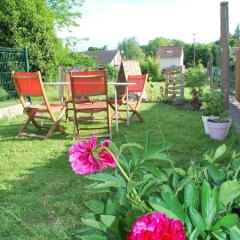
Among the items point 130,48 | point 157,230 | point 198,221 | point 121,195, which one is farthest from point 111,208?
point 130,48

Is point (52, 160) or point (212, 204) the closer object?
point (212, 204)

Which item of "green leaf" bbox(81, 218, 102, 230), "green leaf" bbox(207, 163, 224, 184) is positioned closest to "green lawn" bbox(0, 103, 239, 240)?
"green leaf" bbox(207, 163, 224, 184)

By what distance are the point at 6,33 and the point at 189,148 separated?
1071cm

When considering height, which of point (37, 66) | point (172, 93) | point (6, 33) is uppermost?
point (6, 33)

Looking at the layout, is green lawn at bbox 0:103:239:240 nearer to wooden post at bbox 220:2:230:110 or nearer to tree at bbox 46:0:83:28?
wooden post at bbox 220:2:230:110

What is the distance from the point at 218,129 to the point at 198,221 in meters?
4.60

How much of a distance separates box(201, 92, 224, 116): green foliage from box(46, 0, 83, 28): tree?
18.1 metres

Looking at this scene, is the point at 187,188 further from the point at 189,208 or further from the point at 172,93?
the point at 172,93

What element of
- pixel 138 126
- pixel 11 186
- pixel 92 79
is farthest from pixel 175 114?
pixel 11 186

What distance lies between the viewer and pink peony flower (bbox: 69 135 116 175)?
1446mm

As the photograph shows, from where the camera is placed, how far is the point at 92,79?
240 inches

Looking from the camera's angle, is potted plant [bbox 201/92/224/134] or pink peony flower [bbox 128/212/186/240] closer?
pink peony flower [bbox 128/212/186/240]

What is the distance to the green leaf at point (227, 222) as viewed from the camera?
124 centimetres

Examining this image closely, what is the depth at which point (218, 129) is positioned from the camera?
5.70m
